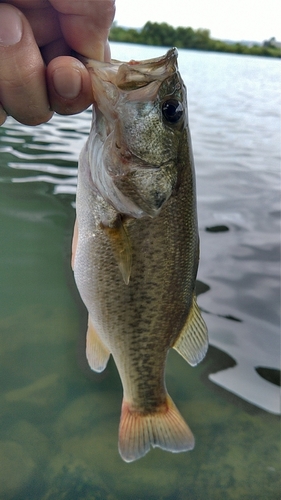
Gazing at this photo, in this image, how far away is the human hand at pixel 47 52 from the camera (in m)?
1.48

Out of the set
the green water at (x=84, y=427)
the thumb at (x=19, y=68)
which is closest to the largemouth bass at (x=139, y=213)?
the thumb at (x=19, y=68)

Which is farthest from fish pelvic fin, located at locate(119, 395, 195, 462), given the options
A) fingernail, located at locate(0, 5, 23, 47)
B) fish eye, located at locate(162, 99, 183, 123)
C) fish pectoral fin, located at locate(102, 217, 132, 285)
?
fingernail, located at locate(0, 5, 23, 47)

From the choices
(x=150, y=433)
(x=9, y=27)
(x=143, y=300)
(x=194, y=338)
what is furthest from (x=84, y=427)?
(x=9, y=27)

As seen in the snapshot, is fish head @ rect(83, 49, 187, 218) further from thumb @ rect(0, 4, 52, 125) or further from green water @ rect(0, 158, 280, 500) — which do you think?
green water @ rect(0, 158, 280, 500)

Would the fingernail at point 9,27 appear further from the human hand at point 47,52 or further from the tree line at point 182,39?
the tree line at point 182,39

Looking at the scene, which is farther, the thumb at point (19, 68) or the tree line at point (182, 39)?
the tree line at point (182, 39)

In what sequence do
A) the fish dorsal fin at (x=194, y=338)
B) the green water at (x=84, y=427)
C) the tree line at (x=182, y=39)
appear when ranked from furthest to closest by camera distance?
1. the tree line at (x=182, y=39)
2. the green water at (x=84, y=427)
3. the fish dorsal fin at (x=194, y=338)

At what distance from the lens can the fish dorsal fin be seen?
196cm

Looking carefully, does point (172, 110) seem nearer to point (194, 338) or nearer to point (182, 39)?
point (194, 338)

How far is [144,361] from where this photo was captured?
2027 mm

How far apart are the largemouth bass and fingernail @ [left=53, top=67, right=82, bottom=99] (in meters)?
0.07

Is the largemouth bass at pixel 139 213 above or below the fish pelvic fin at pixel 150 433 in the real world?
above

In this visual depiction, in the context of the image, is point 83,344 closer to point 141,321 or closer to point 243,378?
point 243,378

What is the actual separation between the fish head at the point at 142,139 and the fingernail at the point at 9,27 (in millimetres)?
274
